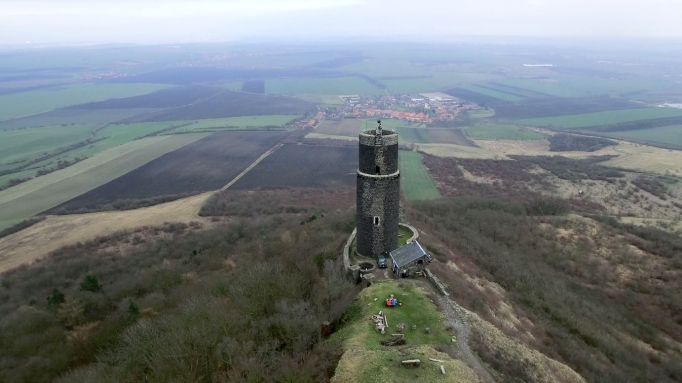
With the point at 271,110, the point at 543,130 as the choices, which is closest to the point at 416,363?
the point at 543,130

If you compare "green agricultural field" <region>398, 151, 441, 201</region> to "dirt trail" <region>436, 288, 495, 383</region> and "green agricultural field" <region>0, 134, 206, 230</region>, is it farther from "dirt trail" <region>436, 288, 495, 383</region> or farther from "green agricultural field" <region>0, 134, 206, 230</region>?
"green agricultural field" <region>0, 134, 206, 230</region>

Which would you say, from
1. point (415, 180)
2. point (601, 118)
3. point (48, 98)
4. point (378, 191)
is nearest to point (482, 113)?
point (601, 118)

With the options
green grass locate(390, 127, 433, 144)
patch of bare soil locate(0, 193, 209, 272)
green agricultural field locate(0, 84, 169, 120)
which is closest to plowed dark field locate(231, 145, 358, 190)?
patch of bare soil locate(0, 193, 209, 272)

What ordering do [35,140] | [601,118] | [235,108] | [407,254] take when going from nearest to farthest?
[407,254] → [35,140] → [601,118] → [235,108]

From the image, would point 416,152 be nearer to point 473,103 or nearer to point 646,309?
point 646,309

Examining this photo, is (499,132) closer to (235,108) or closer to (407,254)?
(235,108)

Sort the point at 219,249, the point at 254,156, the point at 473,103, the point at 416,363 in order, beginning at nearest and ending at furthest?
the point at 416,363
the point at 219,249
the point at 254,156
the point at 473,103
